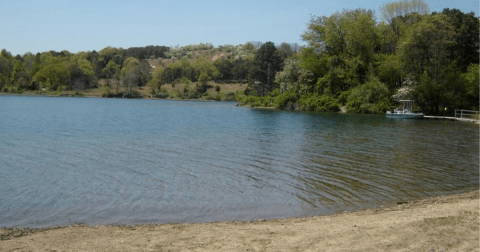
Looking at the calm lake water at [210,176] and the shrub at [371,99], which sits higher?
the shrub at [371,99]

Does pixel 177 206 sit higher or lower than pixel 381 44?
lower

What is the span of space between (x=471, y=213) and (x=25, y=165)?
15976 millimetres

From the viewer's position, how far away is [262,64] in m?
91.5

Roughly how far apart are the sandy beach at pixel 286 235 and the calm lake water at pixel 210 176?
1.26m

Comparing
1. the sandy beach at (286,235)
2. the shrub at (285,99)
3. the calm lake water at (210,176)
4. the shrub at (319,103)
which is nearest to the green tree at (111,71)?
the shrub at (285,99)

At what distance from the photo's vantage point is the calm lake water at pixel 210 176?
Result: 11242 millimetres

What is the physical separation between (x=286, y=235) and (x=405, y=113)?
48.3m

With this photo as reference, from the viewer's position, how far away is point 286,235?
8086 mm

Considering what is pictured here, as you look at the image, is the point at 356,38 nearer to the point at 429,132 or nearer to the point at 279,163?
the point at 429,132

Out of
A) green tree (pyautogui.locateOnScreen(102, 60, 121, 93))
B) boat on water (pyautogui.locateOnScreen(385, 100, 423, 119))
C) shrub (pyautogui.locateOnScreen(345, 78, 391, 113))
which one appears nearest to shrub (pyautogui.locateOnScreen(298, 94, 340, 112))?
shrub (pyautogui.locateOnScreen(345, 78, 391, 113))

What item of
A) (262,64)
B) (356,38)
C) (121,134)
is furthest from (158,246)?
(262,64)

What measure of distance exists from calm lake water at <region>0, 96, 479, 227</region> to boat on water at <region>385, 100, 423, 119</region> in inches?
940

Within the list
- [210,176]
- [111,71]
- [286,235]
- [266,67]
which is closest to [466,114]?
[210,176]

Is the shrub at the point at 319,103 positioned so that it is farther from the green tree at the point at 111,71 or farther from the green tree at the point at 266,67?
the green tree at the point at 111,71
